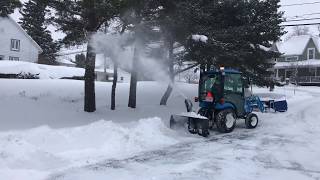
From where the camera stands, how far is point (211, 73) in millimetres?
16141

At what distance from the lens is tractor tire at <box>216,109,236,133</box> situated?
51.1 feet

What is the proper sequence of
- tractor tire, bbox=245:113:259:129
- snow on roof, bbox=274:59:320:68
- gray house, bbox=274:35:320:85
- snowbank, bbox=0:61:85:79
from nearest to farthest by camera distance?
tractor tire, bbox=245:113:259:129 < snowbank, bbox=0:61:85:79 < gray house, bbox=274:35:320:85 < snow on roof, bbox=274:59:320:68

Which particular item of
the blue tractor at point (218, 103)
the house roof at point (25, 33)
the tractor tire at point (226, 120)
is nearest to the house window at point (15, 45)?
the house roof at point (25, 33)

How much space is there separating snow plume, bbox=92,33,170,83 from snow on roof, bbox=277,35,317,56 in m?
43.1

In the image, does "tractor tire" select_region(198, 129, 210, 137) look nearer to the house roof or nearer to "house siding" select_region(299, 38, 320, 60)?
the house roof

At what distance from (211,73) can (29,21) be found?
40.1 m

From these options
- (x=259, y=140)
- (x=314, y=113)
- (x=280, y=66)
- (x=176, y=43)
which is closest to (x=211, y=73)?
(x=259, y=140)

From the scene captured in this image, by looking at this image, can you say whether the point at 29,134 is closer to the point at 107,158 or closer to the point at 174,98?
the point at 107,158

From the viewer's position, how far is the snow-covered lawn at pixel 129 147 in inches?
365

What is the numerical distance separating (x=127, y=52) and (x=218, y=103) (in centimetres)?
547

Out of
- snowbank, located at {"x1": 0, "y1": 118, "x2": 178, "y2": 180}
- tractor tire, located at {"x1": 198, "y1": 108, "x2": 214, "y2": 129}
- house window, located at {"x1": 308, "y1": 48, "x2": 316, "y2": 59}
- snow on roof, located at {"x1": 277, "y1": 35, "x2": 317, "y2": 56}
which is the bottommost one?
snowbank, located at {"x1": 0, "y1": 118, "x2": 178, "y2": 180}

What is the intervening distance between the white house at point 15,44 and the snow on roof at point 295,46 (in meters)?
32.8

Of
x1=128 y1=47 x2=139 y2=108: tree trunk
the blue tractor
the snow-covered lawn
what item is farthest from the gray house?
the blue tractor

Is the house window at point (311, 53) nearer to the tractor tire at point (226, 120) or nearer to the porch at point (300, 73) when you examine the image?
the porch at point (300, 73)
